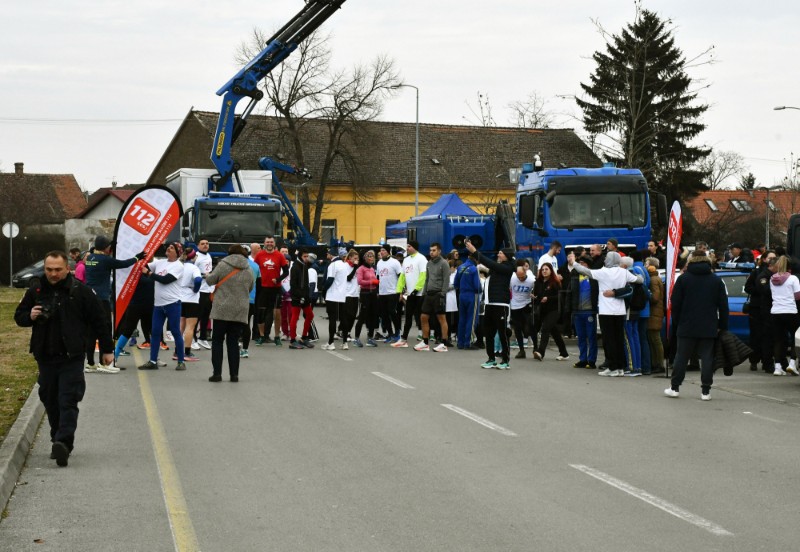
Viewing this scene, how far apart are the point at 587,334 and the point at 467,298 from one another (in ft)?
10.6

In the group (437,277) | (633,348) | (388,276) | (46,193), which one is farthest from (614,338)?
(46,193)

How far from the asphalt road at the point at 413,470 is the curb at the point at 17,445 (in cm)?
11

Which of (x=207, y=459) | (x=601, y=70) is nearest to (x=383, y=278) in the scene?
(x=207, y=459)

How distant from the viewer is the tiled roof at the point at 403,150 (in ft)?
208

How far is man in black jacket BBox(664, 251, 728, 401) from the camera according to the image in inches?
536

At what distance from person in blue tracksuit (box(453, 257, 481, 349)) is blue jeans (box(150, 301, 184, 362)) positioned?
5799 millimetres

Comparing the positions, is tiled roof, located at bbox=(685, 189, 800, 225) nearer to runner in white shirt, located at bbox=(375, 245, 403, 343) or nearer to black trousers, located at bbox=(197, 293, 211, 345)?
runner in white shirt, located at bbox=(375, 245, 403, 343)

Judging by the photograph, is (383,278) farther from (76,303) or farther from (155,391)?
(76,303)

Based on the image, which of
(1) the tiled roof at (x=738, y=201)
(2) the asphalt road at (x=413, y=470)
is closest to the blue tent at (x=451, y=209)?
(2) the asphalt road at (x=413, y=470)

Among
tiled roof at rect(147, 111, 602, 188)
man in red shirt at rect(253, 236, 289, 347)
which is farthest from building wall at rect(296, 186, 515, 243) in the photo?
man in red shirt at rect(253, 236, 289, 347)

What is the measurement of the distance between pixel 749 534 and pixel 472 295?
13.8 meters

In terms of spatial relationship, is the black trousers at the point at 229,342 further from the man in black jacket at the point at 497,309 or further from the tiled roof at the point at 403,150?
the tiled roof at the point at 403,150

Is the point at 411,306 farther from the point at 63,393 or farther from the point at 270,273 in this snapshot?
the point at 63,393

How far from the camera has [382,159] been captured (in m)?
69.6
